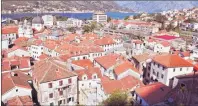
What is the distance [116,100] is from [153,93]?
5503 millimetres

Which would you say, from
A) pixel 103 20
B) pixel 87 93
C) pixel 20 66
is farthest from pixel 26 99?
pixel 103 20

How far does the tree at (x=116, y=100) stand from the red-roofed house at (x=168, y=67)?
38.2 ft

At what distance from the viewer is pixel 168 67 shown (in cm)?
4156

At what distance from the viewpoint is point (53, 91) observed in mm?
38281

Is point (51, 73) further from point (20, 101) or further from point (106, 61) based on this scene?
point (106, 61)

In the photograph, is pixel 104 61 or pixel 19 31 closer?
pixel 104 61

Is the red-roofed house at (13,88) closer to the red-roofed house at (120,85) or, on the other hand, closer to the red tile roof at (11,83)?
the red tile roof at (11,83)

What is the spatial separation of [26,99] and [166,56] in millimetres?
26272

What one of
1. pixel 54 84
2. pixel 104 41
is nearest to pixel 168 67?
pixel 54 84

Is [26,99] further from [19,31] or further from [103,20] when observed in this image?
[103,20]

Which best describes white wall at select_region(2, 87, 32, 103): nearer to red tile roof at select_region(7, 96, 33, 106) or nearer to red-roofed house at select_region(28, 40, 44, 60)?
red tile roof at select_region(7, 96, 33, 106)

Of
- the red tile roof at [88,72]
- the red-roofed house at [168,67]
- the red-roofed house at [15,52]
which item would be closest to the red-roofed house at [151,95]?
the red-roofed house at [168,67]

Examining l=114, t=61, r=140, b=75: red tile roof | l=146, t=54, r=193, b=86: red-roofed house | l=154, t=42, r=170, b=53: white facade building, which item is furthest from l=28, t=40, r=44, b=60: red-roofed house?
l=146, t=54, r=193, b=86: red-roofed house

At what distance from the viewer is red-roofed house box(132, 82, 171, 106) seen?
32697 mm
